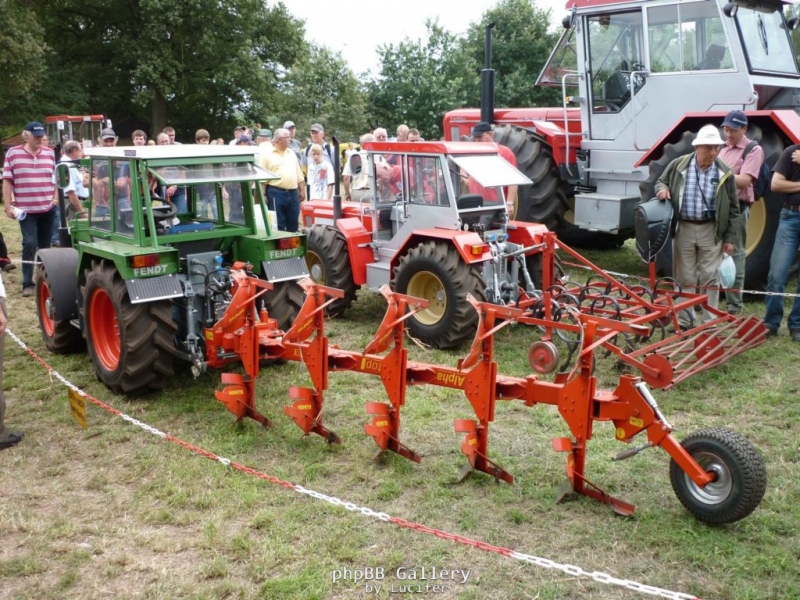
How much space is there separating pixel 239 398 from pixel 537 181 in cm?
544

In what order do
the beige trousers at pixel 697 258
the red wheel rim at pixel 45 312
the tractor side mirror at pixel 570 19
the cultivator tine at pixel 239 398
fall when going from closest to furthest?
the cultivator tine at pixel 239 398
the beige trousers at pixel 697 258
the red wheel rim at pixel 45 312
the tractor side mirror at pixel 570 19

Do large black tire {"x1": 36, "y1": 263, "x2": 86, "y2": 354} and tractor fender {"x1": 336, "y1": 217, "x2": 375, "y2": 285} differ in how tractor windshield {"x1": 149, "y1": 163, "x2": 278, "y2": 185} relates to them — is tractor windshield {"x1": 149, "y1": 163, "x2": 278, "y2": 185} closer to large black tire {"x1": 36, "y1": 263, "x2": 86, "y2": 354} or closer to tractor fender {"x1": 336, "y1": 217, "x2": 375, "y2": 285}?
large black tire {"x1": 36, "y1": 263, "x2": 86, "y2": 354}

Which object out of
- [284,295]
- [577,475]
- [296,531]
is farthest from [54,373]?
[577,475]

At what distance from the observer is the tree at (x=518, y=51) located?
28.3 metres

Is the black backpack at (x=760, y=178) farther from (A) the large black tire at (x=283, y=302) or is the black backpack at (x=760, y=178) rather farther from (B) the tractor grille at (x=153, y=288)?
(B) the tractor grille at (x=153, y=288)

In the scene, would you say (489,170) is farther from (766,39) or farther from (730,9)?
(766,39)

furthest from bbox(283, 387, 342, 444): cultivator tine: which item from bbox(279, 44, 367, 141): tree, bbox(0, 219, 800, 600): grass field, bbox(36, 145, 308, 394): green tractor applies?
bbox(279, 44, 367, 141): tree

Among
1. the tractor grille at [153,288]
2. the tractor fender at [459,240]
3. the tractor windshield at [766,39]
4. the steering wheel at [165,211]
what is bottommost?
the tractor grille at [153,288]

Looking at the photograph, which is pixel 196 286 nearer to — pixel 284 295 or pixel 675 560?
pixel 284 295

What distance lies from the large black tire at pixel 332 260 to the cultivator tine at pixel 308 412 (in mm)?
2788

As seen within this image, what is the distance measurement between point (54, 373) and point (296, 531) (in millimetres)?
3060

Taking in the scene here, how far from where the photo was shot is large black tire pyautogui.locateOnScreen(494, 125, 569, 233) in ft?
30.3

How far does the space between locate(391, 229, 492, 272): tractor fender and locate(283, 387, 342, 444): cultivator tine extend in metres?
2.14

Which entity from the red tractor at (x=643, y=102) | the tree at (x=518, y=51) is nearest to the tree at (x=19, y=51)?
the tree at (x=518, y=51)
